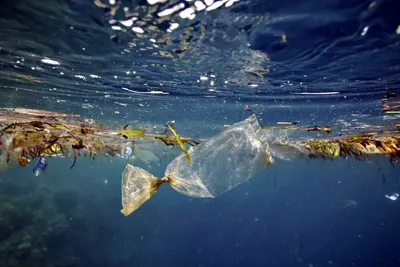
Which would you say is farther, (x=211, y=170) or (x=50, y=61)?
(x=50, y=61)

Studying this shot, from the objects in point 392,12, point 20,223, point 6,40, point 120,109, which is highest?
point 392,12

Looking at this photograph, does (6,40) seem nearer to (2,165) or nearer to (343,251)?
(2,165)

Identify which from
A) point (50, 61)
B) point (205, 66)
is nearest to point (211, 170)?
point (205, 66)

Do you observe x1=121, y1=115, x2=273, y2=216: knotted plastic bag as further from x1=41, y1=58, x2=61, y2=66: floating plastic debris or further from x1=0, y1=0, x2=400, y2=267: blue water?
x1=41, y1=58, x2=61, y2=66: floating plastic debris

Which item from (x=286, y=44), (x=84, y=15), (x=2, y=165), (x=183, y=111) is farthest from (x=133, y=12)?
(x=183, y=111)

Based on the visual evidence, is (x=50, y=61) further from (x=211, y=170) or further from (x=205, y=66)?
(x=211, y=170)

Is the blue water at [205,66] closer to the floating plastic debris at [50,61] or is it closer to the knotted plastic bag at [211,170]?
the floating plastic debris at [50,61]

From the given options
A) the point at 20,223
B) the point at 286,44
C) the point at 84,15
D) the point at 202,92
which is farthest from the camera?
the point at 20,223

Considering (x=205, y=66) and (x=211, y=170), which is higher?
(x=205, y=66)
